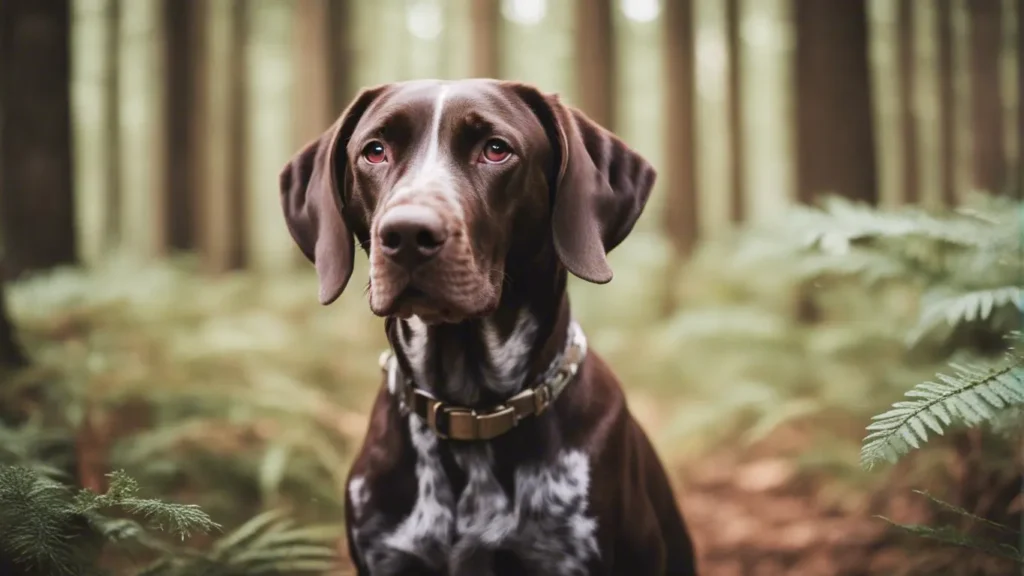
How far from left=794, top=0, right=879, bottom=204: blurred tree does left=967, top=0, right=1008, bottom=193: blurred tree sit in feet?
2.89

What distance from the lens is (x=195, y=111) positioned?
429 inches

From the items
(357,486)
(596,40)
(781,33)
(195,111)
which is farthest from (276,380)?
(781,33)

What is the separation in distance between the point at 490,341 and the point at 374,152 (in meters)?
0.71

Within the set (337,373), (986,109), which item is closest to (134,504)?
(337,373)

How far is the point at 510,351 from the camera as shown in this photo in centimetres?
256

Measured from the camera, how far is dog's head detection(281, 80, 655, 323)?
2.17 metres

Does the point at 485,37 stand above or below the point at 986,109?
above

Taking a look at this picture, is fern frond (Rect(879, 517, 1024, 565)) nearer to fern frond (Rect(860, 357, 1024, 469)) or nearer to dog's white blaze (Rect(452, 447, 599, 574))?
fern frond (Rect(860, 357, 1024, 469))

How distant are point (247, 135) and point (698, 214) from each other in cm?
654

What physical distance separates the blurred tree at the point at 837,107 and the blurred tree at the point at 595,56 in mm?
2764

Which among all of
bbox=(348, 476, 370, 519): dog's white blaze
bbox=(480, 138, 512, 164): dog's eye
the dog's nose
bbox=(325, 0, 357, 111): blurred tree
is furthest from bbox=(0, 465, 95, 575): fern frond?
bbox=(325, 0, 357, 111): blurred tree

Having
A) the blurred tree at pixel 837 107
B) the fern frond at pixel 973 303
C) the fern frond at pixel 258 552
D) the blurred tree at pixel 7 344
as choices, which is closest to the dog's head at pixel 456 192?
the fern frond at pixel 258 552

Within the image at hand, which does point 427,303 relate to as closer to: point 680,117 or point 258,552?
point 258,552

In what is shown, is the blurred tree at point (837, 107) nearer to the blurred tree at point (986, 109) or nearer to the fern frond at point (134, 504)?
the blurred tree at point (986, 109)
